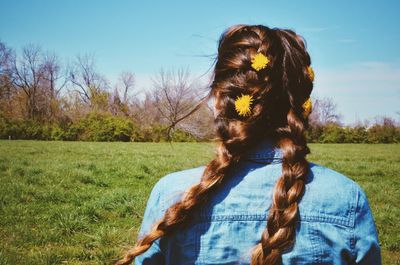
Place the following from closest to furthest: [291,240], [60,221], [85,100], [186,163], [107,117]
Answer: [291,240] → [60,221] → [186,163] → [107,117] → [85,100]

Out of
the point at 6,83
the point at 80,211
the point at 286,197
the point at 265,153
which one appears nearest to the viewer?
the point at 286,197

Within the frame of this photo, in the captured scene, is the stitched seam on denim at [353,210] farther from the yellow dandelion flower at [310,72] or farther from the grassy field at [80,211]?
the grassy field at [80,211]

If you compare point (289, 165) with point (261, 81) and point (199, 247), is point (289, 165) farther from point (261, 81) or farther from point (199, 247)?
point (199, 247)

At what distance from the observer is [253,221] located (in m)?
1.37

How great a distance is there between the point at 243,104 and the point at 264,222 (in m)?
0.45

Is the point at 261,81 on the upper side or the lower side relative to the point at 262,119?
upper

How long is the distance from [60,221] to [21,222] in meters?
0.63

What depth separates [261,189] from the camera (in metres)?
1.37

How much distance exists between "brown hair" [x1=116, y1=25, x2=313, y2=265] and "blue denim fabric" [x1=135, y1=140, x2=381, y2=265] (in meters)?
0.05

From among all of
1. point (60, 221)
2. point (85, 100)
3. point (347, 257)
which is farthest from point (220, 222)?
point (85, 100)

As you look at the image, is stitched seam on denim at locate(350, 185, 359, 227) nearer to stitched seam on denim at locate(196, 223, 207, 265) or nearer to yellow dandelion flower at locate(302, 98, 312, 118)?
yellow dandelion flower at locate(302, 98, 312, 118)

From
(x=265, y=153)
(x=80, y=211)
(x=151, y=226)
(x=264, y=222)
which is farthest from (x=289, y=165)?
(x=80, y=211)

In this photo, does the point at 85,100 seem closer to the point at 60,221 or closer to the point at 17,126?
the point at 17,126

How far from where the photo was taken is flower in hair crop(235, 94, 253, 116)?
1328 millimetres
